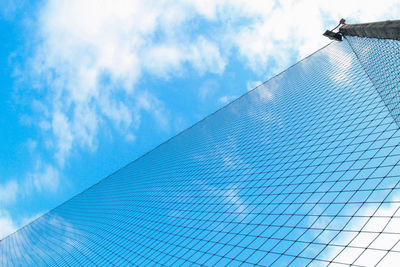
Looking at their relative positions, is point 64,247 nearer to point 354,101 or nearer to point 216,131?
Answer: point 216,131

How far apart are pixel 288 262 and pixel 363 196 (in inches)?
266

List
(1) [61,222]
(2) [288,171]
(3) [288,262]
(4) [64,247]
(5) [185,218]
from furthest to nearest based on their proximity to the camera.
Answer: (1) [61,222] < (4) [64,247] < (5) [185,218] < (2) [288,171] < (3) [288,262]

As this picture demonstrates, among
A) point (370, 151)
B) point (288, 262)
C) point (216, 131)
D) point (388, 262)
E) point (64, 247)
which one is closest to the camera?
point (388, 262)

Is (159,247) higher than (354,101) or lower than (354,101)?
lower

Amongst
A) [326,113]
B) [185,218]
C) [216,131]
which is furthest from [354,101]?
[216,131]

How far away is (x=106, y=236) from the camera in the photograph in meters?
48.9

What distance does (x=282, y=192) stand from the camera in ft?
96.7

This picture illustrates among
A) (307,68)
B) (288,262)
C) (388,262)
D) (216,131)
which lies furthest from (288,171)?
(307,68)

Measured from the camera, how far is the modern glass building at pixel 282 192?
65.5 feet

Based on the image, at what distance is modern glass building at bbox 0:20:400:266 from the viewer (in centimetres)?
1995

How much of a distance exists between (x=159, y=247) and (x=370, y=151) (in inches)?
915

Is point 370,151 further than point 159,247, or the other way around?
point 159,247

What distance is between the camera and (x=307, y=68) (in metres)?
75.3

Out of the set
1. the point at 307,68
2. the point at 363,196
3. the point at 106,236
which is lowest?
the point at 363,196
